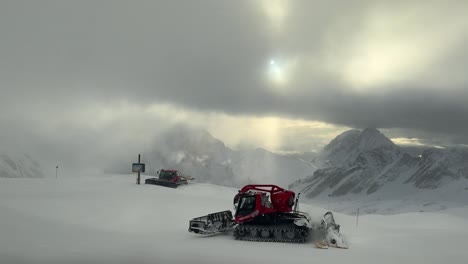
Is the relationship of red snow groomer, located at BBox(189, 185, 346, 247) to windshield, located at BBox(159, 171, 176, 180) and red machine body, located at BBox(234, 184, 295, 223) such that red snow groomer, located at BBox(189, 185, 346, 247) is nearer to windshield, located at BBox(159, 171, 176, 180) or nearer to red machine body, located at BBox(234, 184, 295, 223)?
red machine body, located at BBox(234, 184, 295, 223)

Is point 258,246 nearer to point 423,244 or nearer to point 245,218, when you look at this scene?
point 245,218

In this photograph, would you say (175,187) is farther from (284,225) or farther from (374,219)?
(284,225)

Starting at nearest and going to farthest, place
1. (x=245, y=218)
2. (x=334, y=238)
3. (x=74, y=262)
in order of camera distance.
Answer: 1. (x=74, y=262)
2. (x=334, y=238)
3. (x=245, y=218)

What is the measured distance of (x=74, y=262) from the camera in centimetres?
1370

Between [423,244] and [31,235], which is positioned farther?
[423,244]

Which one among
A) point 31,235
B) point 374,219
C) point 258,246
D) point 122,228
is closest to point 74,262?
point 31,235

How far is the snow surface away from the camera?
599 inches

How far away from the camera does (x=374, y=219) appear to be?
1362 inches

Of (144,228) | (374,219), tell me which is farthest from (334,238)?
A: (374,219)

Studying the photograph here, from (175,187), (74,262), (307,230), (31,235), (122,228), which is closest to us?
(74,262)

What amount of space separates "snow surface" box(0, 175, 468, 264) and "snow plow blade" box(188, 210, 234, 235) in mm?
458

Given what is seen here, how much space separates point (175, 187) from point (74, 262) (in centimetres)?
3484

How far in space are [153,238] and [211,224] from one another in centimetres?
354

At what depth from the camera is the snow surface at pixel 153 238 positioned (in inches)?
599
